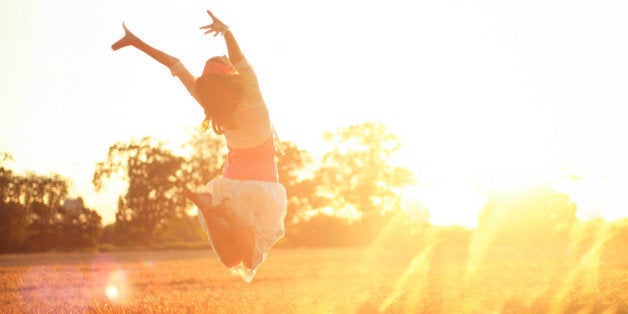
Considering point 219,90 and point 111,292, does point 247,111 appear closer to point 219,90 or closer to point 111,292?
point 219,90

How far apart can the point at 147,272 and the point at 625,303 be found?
16.4m

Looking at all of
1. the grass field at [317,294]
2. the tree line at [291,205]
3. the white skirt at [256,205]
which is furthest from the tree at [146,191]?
the white skirt at [256,205]

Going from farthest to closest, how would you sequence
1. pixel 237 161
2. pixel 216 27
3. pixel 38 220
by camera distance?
pixel 38 220
pixel 237 161
pixel 216 27

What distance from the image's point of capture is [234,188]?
254 inches

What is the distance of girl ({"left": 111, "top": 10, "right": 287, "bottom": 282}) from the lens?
5742mm

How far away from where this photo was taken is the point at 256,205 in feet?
21.3

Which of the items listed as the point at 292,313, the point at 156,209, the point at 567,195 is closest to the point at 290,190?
the point at 156,209

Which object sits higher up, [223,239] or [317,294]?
[223,239]

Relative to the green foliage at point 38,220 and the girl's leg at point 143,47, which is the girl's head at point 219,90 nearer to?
the girl's leg at point 143,47

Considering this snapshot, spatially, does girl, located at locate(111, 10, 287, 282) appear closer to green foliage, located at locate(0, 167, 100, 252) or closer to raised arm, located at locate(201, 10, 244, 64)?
raised arm, located at locate(201, 10, 244, 64)

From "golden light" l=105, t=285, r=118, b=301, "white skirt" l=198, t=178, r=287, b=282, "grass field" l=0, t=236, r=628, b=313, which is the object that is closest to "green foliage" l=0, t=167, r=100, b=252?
"grass field" l=0, t=236, r=628, b=313

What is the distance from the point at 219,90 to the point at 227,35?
433mm

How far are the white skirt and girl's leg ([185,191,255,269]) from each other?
0.11 meters

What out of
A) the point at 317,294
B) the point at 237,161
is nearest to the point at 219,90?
the point at 237,161
